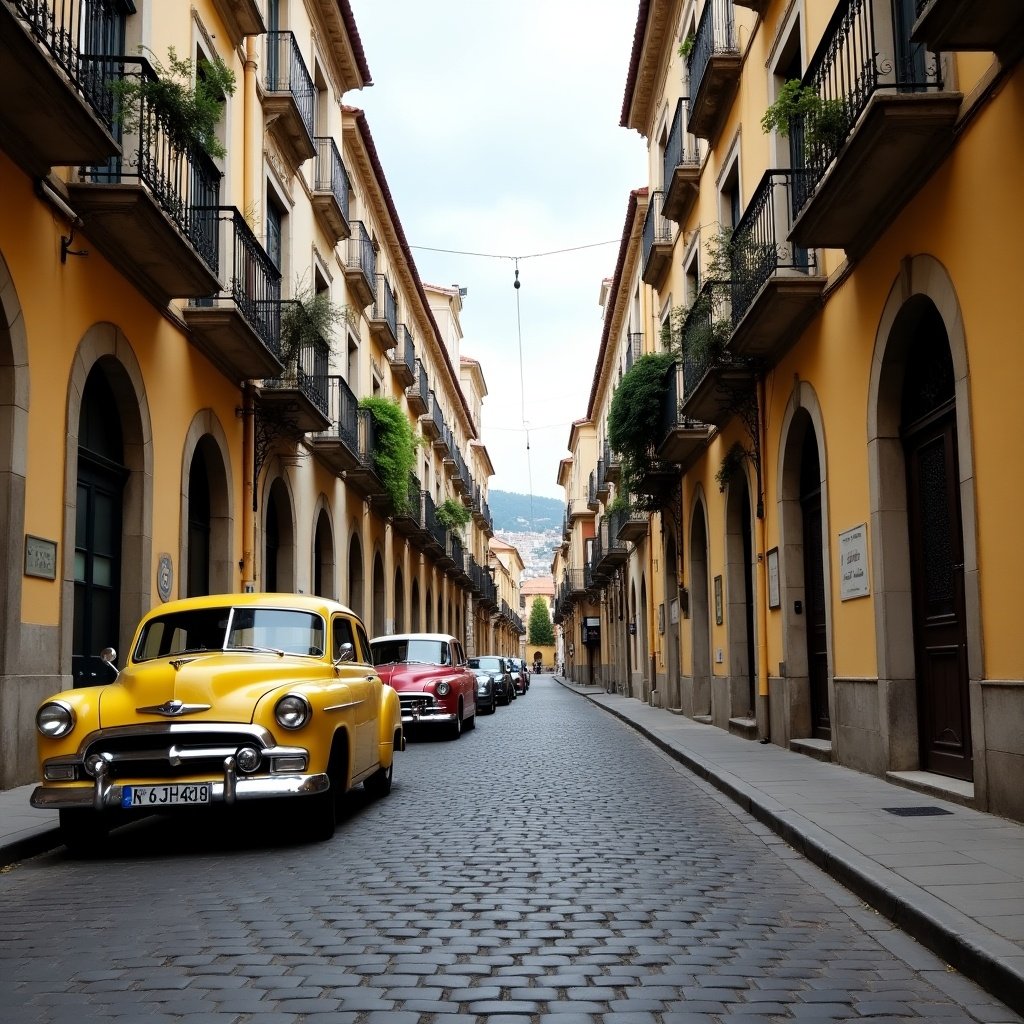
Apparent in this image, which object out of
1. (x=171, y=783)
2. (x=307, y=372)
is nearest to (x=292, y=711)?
(x=171, y=783)

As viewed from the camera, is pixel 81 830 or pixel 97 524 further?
pixel 97 524

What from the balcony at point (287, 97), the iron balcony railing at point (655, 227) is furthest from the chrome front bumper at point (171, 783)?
the iron balcony railing at point (655, 227)

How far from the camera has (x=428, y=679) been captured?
17594 mm

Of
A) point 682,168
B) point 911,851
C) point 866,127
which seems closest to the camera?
point 911,851

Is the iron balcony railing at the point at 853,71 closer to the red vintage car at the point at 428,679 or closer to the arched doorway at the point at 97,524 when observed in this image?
the arched doorway at the point at 97,524

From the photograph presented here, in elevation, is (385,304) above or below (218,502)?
above

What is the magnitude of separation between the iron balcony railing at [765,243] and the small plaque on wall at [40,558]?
7773mm

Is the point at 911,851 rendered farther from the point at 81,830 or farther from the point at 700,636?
the point at 700,636

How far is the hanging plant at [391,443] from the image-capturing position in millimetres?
25438

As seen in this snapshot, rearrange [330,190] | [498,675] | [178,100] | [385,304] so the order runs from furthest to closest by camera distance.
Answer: [498,675]
[385,304]
[330,190]
[178,100]

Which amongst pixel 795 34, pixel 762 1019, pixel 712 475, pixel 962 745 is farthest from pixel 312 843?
pixel 712 475

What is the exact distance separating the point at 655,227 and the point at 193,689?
19.2 m

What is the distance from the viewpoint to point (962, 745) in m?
9.38

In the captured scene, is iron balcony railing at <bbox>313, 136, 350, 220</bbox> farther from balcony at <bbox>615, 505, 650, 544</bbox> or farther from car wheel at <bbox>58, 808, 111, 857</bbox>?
car wheel at <bbox>58, 808, 111, 857</bbox>
